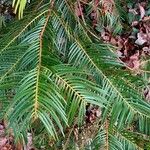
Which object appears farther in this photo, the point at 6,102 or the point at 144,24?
the point at 144,24

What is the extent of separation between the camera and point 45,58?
136 centimetres

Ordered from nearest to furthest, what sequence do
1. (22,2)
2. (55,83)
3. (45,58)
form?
(22,2) → (55,83) → (45,58)

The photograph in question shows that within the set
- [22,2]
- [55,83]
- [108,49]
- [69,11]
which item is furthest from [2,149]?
[22,2]

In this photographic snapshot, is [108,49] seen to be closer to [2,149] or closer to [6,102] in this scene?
[6,102]

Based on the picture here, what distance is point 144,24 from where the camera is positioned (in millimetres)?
2930

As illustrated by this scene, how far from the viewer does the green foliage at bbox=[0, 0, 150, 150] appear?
1.19m

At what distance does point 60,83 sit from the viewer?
129cm

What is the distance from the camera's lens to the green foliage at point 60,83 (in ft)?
3.89

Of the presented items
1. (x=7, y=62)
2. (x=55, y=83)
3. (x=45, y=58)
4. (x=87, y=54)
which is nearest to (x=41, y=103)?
(x=55, y=83)

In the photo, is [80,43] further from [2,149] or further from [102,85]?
[2,149]

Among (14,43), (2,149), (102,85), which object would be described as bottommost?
(2,149)

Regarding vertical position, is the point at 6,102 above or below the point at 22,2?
below

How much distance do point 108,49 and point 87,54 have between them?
166mm

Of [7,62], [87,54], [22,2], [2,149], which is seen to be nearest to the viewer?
[22,2]
